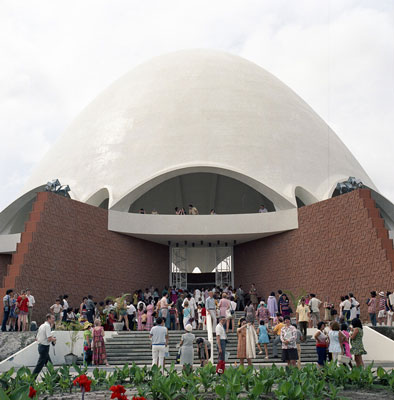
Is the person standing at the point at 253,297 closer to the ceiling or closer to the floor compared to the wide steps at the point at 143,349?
closer to the ceiling

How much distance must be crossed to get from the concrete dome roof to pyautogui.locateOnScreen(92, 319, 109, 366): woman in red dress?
8712 mm

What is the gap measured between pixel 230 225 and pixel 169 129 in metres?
5.05

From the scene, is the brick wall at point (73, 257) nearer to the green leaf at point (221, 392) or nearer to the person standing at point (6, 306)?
the person standing at point (6, 306)

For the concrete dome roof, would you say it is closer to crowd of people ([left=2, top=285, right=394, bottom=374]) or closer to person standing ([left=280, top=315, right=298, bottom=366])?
crowd of people ([left=2, top=285, right=394, bottom=374])

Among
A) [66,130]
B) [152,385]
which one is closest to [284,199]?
[66,130]

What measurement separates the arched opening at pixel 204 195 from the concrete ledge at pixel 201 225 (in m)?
5.51

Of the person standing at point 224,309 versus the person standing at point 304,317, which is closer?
the person standing at point 224,309

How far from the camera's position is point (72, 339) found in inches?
462

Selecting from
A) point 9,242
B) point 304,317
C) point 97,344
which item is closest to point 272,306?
point 304,317

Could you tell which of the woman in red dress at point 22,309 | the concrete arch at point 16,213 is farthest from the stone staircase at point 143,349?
the concrete arch at point 16,213

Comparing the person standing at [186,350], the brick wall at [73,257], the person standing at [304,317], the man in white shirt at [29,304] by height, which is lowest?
the person standing at [186,350]

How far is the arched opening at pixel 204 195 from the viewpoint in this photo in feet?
81.4

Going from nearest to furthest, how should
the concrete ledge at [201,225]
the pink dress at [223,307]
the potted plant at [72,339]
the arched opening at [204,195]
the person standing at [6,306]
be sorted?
the potted plant at [72,339] → the pink dress at [223,307] → the person standing at [6,306] → the concrete ledge at [201,225] → the arched opening at [204,195]

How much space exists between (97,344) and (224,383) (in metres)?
5.80
